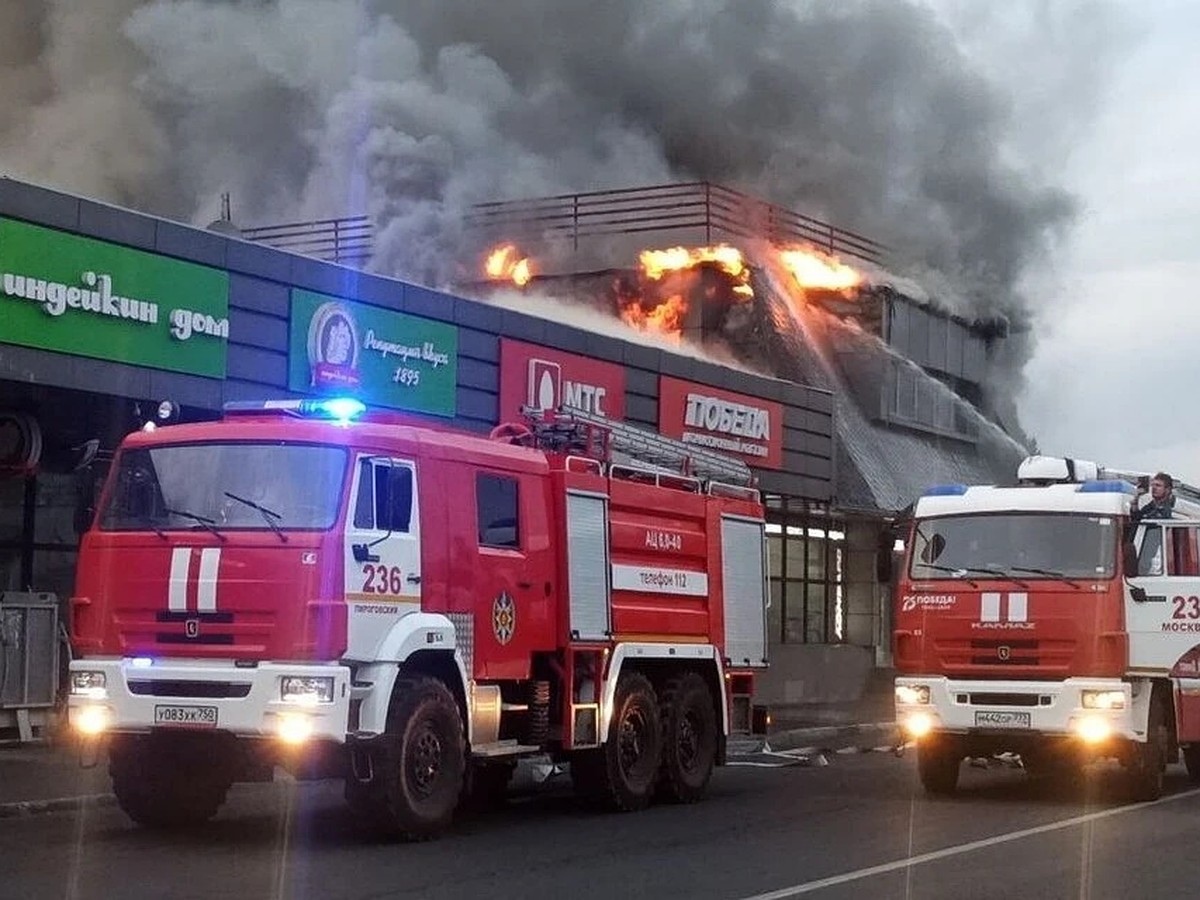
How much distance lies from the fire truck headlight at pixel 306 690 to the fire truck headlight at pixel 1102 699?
6.78 m

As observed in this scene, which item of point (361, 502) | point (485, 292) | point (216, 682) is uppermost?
point (485, 292)

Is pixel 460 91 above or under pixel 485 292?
above

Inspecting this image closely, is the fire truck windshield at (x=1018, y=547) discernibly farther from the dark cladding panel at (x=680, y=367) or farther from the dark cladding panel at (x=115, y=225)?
the dark cladding panel at (x=680, y=367)

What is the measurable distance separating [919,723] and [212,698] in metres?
6.61

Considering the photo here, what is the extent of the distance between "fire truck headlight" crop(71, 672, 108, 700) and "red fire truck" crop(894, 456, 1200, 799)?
22.8 feet

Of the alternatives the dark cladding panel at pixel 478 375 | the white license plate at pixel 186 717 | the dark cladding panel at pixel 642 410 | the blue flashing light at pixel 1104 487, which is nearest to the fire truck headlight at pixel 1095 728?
the blue flashing light at pixel 1104 487

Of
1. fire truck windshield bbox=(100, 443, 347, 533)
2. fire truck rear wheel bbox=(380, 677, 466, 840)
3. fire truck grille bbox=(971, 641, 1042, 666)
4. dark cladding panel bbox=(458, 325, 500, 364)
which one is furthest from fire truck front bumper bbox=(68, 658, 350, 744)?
dark cladding panel bbox=(458, 325, 500, 364)

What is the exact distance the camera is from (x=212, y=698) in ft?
34.1

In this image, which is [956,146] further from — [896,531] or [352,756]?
[352,756]

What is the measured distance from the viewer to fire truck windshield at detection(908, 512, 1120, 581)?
14.7 meters

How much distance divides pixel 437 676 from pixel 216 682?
1523 mm

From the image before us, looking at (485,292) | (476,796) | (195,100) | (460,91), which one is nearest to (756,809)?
(476,796)

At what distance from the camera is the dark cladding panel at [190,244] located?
1666cm

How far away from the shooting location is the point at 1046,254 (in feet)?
133
